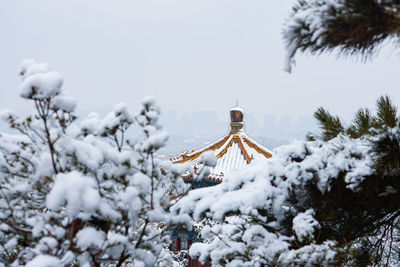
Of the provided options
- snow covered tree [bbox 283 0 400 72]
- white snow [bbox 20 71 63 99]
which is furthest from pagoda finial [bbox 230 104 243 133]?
white snow [bbox 20 71 63 99]

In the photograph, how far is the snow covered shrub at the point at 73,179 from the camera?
167cm

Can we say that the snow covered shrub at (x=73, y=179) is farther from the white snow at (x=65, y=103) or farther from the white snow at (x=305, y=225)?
the white snow at (x=305, y=225)

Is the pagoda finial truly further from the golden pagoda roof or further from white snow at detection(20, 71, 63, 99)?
white snow at detection(20, 71, 63, 99)

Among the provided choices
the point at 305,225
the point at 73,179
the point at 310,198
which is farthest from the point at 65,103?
the point at 310,198

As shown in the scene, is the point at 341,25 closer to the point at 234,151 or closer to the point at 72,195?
the point at 72,195

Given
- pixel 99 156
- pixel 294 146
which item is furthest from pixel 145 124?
pixel 294 146

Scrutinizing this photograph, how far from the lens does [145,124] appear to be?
2.15 m

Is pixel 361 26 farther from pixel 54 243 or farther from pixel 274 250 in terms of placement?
pixel 54 243

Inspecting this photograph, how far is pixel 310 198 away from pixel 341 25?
1.52 m

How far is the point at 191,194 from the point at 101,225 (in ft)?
3.29

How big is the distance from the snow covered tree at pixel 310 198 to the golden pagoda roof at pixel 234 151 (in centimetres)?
411

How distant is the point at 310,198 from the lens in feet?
7.90

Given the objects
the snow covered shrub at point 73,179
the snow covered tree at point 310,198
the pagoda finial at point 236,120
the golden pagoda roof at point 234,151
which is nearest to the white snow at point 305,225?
the snow covered tree at point 310,198

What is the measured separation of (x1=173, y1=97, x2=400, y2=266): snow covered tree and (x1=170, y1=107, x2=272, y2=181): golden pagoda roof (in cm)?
411
